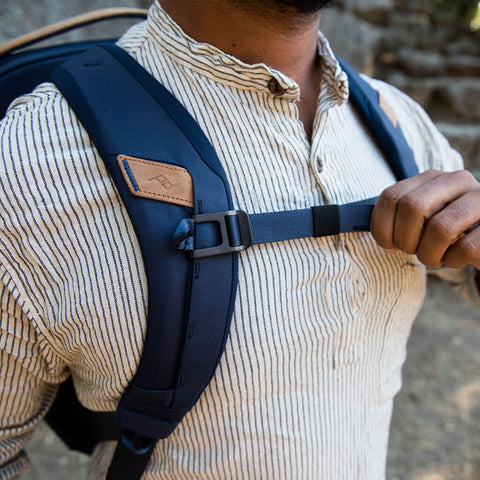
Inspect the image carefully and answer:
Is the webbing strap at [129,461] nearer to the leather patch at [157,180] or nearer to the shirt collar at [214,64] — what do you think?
the leather patch at [157,180]

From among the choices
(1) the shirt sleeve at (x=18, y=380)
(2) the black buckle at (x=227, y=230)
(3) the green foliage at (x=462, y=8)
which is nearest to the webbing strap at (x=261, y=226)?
(2) the black buckle at (x=227, y=230)

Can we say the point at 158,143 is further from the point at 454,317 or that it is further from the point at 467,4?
the point at 467,4

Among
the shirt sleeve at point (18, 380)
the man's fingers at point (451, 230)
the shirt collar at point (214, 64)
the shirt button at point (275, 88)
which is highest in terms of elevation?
the shirt collar at point (214, 64)

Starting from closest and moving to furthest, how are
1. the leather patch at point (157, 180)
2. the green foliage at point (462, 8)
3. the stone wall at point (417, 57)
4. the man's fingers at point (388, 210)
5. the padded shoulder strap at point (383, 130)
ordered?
the leather patch at point (157, 180) < the man's fingers at point (388, 210) < the padded shoulder strap at point (383, 130) < the stone wall at point (417, 57) < the green foliage at point (462, 8)

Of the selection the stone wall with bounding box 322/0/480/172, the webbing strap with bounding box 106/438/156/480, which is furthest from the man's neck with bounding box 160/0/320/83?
the stone wall with bounding box 322/0/480/172

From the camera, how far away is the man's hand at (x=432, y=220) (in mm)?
651

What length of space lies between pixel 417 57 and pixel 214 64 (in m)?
3.88

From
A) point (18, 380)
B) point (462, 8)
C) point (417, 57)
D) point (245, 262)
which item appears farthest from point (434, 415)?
point (462, 8)

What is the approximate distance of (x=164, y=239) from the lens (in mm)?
577

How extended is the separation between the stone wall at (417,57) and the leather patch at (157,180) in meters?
3.03

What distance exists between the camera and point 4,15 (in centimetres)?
137

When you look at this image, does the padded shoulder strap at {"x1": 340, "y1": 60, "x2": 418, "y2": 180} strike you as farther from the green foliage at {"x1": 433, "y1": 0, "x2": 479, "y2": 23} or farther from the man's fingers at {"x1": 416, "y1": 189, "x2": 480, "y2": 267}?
the green foliage at {"x1": 433, "y1": 0, "x2": 479, "y2": 23}

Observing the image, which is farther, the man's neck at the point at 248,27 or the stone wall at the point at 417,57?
the stone wall at the point at 417,57

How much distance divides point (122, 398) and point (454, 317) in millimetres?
2892
